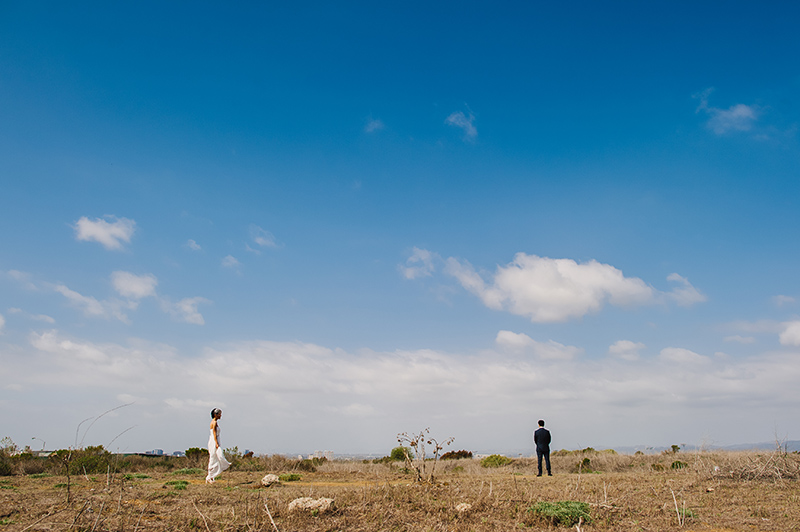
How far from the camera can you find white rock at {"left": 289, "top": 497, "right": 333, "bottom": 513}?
26.6 feet

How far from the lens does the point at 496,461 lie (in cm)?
2991

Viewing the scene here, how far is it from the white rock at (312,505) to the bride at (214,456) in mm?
6737

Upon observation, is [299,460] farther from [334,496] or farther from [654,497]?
[654,497]

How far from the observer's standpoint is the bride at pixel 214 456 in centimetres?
1404

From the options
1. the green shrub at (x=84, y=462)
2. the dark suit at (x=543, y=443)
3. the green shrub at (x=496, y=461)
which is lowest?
the green shrub at (x=496, y=461)

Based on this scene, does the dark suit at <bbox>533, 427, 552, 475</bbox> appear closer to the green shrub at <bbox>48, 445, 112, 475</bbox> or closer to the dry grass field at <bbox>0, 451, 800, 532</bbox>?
the dry grass field at <bbox>0, 451, 800, 532</bbox>

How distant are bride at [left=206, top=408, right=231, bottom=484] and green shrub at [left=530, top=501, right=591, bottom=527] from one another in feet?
31.2

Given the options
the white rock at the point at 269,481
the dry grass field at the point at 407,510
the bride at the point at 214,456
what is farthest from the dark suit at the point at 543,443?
the bride at the point at 214,456

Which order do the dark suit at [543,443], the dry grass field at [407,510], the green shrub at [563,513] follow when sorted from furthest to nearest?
the dark suit at [543,443]
the green shrub at [563,513]
the dry grass field at [407,510]

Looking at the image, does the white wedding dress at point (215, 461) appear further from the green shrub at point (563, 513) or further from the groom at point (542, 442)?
the groom at point (542, 442)

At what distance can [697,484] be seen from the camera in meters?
13.2

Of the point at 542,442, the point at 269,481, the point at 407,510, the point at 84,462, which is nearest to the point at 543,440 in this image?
the point at 542,442

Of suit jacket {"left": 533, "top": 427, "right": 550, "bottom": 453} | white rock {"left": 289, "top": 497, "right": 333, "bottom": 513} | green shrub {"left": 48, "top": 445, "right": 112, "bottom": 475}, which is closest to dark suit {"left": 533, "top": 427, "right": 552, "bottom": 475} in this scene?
suit jacket {"left": 533, "top": 427, "right": 550, "bottom": 453}

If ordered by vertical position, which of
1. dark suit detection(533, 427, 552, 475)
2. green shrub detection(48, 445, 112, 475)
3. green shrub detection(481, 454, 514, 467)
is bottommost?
green shrub detection(481, 454, 514, 467)
